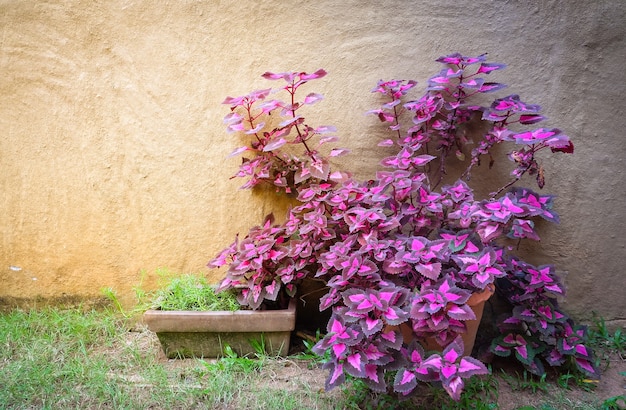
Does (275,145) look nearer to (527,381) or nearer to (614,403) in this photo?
(527,381)

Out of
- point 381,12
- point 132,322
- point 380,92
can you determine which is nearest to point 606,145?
point 380,92

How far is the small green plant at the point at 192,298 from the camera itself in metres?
2.28

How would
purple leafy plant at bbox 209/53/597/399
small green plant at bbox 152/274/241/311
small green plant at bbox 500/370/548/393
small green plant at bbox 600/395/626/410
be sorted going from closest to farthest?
purple leafy plant at bbox 209/53/597/399, small green plant at bbox 600/395/626/410, small green plant at bbox 500/370/548/393, small green plant at bbox 152/274/241/311

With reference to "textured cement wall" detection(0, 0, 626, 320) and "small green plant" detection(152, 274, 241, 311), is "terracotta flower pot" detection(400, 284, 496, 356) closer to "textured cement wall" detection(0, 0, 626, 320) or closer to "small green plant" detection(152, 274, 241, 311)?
"textured cement wall" detection(0, 0, 626, 320)

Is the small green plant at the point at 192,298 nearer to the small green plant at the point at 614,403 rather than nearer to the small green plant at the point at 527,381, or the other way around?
the small green plant at the point at 527,381

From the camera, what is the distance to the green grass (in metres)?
1.94

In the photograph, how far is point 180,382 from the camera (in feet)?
6.85

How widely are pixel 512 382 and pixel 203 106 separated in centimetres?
192

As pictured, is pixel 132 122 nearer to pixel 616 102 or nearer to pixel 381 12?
pixel 381 12

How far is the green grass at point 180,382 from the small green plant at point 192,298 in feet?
0.80

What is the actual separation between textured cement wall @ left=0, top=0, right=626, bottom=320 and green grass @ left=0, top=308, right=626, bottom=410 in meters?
0.32

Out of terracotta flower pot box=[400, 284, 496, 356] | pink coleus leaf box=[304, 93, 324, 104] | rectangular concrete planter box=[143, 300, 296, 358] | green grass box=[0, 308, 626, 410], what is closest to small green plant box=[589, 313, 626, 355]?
green grass box=[0, 308, 626, 410]

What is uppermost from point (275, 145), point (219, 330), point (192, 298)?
point (275, 145)

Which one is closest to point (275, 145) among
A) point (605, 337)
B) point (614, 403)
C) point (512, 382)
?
point (512, 382)
